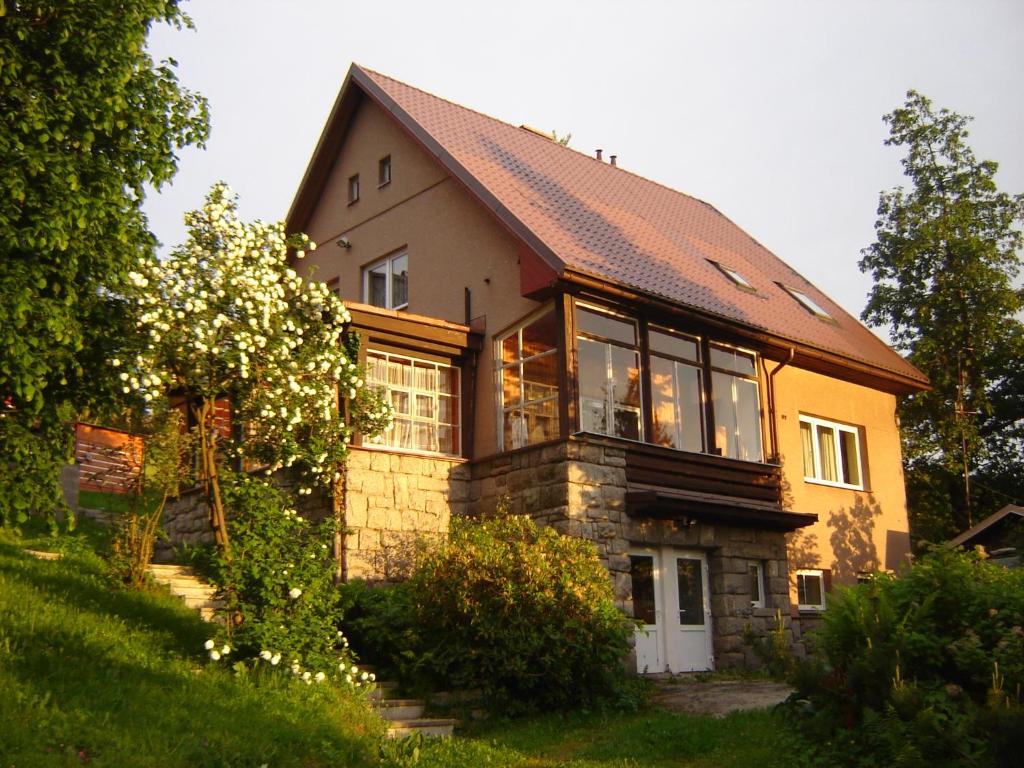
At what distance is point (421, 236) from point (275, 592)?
31.1 ft

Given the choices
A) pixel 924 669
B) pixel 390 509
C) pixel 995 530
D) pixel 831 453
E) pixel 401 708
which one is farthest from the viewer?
pixel 831 453

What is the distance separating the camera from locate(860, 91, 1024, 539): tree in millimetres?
24781

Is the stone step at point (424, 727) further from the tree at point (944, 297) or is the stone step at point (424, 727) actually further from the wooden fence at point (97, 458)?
the tree at point (944, 297)

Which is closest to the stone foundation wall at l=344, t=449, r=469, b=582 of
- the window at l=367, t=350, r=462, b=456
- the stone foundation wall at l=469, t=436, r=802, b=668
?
the window at l=367, t=350, r=462, b=456

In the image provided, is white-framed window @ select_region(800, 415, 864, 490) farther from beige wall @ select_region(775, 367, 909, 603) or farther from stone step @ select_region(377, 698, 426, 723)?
stone step @ select_region(377, 698, 426, 723)

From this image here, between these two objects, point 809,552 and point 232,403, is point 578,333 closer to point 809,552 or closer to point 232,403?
point 232,403

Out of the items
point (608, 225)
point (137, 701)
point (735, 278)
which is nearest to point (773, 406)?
point (735, 278)

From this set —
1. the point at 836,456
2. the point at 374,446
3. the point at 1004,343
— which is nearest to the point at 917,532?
the point at 1004,343

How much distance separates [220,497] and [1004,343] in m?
19.8

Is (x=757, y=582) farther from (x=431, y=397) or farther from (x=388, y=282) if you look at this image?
(x=388, y=282)

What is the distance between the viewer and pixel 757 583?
17.2 m

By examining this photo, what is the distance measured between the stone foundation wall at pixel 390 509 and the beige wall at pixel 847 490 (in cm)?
630

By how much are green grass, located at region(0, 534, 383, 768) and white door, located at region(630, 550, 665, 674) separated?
18.7 ft

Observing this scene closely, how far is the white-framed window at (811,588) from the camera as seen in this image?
61.8 ft
